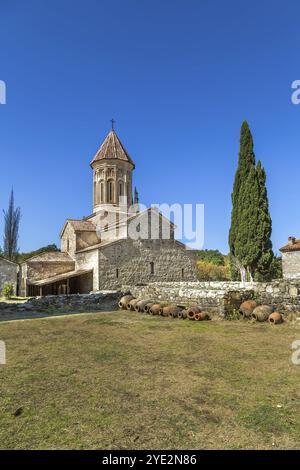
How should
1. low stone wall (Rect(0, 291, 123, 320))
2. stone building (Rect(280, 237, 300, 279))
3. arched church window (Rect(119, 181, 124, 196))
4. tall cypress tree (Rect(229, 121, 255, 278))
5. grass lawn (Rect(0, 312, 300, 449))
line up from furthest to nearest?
stone building (Rect(280, 237, 300, 279)), arched church window (Rect(119, 181, 124, 196)), tall cypress tree (Rect(229, 121, 255, 278)), low stone wall (Rect(0, 291, 123, 320)), grass lawn (Rect(0, 312, 300, 449))

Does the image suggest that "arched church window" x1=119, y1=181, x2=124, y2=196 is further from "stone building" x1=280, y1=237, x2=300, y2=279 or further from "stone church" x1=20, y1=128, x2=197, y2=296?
"stone building" x1=280, y1=237, x2=300, y2=279

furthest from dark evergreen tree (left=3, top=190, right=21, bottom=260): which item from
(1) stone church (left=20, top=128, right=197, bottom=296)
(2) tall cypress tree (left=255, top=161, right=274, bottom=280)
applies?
(2) tall cypress tree (left=255, top=161, right=274, bottom=280)

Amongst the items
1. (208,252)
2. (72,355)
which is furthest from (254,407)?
(208,252)

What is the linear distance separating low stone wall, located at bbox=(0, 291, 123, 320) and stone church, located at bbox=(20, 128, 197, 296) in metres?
6.24

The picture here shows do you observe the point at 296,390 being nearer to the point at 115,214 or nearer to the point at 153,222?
the point at 153,222

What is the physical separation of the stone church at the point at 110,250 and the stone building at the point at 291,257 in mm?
10026

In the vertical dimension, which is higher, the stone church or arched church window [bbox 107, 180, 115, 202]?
arched church window [bbox 107, 180, 115, 202]

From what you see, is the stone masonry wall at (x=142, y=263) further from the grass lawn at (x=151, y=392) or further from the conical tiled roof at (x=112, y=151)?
the grass lawn at (x=151, y=392)

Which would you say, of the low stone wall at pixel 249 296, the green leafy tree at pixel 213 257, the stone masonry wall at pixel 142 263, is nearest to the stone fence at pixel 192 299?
the low stone wall at pixel 249 296

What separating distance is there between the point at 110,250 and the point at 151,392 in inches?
797

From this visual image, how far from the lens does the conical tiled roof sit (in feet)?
101

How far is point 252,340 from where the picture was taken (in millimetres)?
8469

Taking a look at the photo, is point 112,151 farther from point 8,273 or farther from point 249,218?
point 8,273

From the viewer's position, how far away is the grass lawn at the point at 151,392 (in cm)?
354
